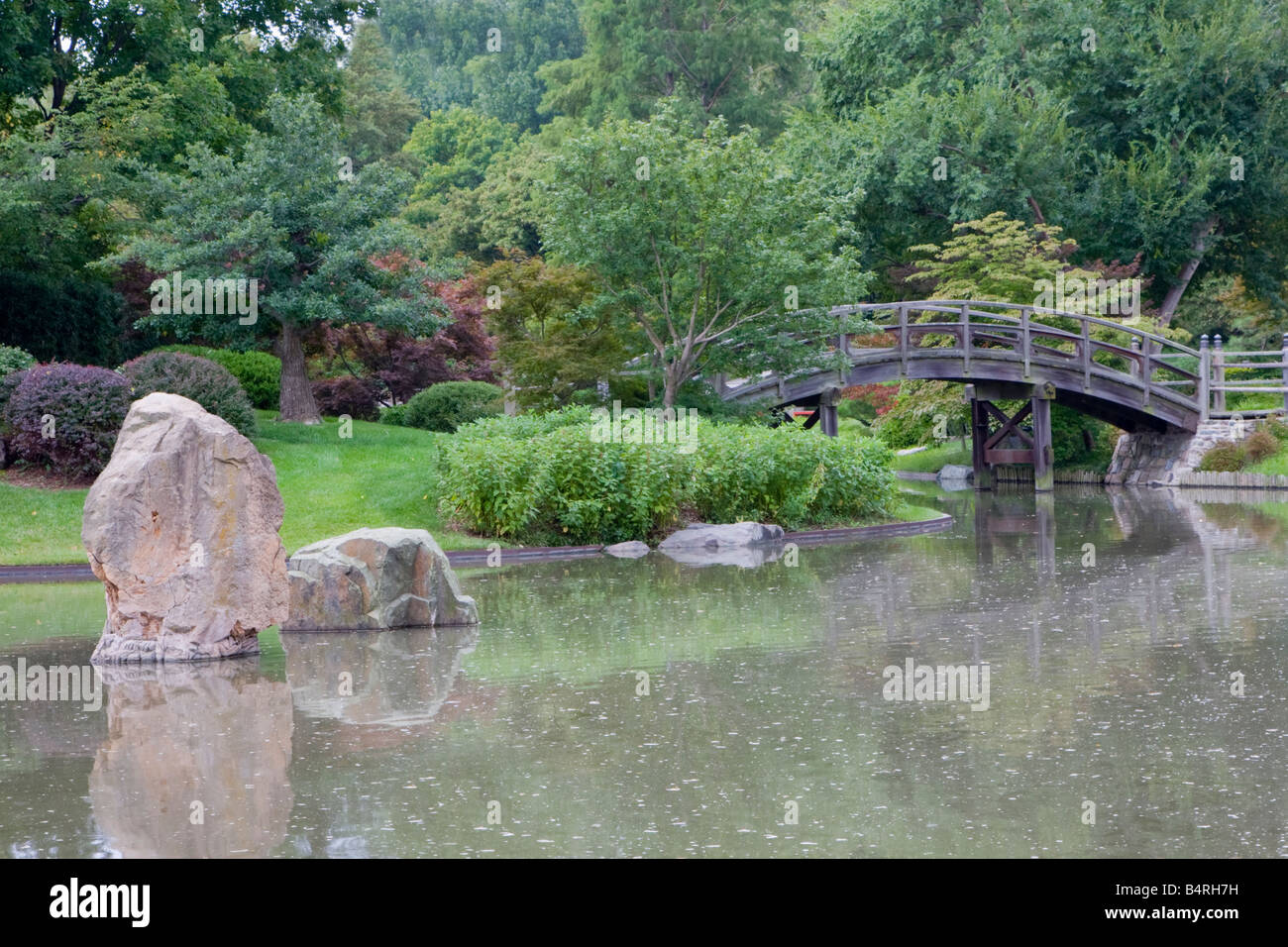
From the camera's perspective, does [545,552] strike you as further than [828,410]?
No

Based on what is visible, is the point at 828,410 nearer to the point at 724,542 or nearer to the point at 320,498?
the point at 724,542

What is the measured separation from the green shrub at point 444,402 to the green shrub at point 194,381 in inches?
238

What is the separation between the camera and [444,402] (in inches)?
1069

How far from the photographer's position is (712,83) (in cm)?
5888

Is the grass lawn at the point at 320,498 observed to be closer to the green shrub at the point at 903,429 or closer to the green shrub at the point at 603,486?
the green shrub at the point at 603,486

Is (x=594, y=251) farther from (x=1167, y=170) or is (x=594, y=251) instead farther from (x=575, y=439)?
(x=1167, y=170)

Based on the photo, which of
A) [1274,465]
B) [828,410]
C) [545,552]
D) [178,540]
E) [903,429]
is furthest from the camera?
[903,429]

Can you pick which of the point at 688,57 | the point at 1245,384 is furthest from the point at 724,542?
the point at 688,57

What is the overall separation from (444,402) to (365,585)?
47.9ft

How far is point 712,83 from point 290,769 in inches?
2127

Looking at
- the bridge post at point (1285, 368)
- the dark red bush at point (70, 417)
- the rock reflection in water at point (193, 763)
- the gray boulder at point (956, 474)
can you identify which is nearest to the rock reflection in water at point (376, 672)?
the rock reflection in water at point (193, 763)

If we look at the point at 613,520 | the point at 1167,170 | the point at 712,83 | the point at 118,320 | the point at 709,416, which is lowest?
the point at 613,520

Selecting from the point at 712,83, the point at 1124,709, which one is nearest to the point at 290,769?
the point at 1124,709

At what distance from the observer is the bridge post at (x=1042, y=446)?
3020cm
